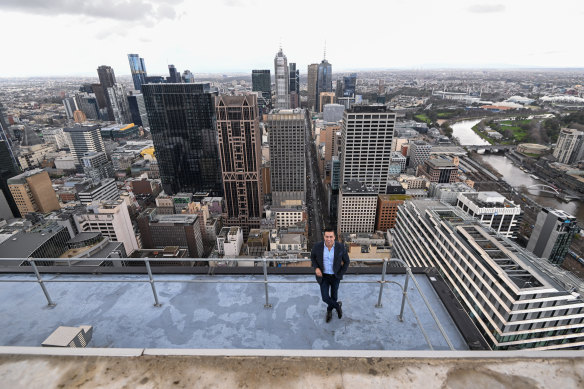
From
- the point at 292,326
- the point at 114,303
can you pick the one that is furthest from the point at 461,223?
the point at 114,303

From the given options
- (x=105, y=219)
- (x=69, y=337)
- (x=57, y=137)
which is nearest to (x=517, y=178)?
(x=69, y=337)

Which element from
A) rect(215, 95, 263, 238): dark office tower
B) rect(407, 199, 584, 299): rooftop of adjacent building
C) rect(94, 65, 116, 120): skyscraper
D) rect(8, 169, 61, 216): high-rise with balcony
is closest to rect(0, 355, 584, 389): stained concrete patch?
rect(407, 199, 584, 299): rooftop of adjacent building

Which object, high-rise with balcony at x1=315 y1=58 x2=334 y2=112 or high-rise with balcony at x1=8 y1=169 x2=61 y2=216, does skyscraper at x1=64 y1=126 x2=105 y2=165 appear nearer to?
high-rise with balcony at x1=8 y1=169 x2=61 y2=216

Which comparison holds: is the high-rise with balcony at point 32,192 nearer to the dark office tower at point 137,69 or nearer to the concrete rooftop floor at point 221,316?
the concrete rooftop floor at point 221,316

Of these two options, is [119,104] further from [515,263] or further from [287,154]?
[515,263]

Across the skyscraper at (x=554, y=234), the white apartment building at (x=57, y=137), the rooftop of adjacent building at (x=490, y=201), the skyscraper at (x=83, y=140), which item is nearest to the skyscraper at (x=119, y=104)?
the white apartment building at (x=57, y=137)

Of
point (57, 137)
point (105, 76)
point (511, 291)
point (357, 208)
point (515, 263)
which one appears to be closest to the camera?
point (511, 291)
